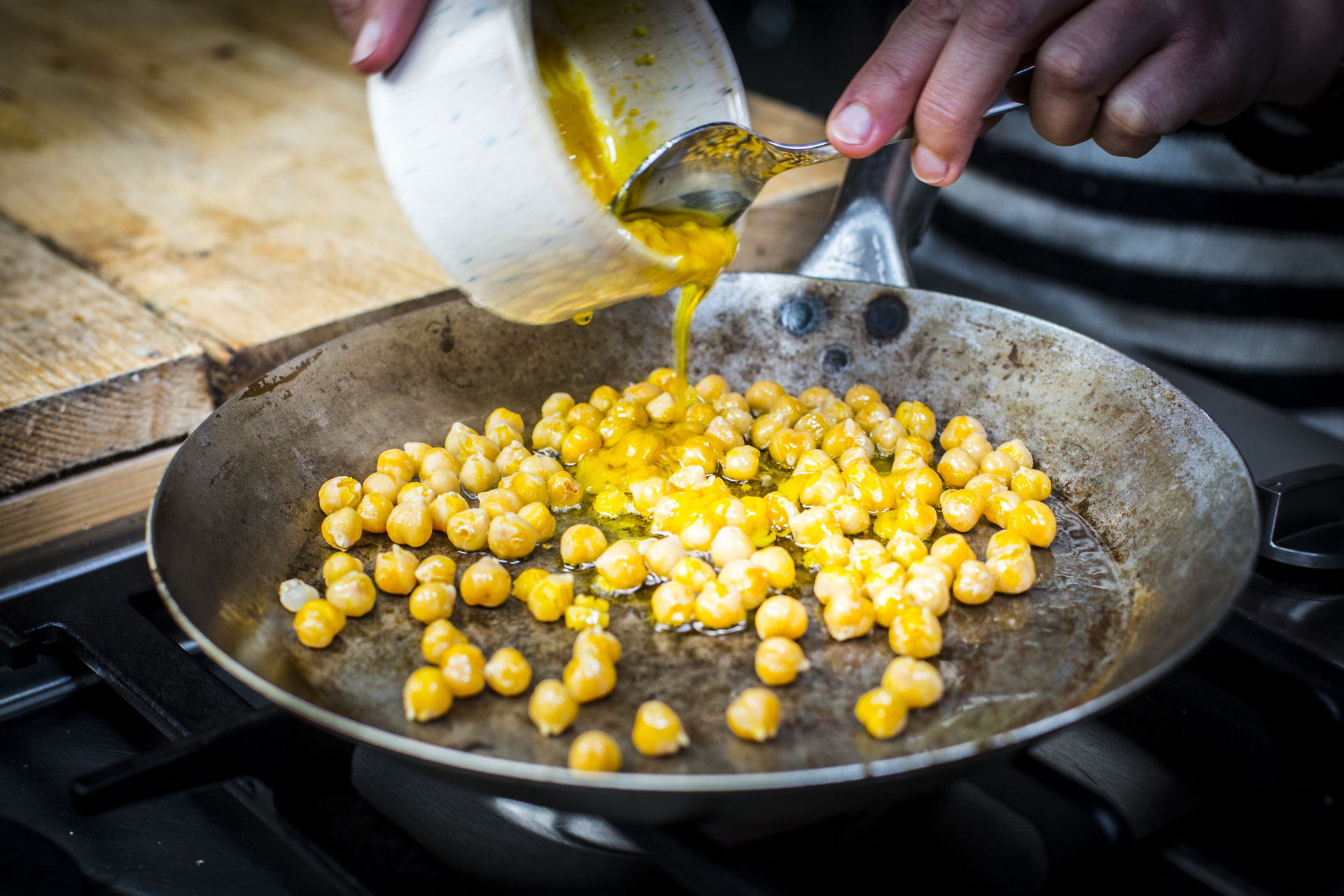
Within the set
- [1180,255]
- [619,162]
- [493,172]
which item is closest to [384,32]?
[493,172]

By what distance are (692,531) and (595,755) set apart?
0.43m

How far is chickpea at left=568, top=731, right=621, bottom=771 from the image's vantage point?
3.15 feet

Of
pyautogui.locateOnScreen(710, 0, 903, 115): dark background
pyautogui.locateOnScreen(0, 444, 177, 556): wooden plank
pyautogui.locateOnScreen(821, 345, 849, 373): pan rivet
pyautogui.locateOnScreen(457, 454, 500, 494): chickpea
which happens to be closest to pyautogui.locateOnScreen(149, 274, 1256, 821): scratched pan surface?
pyautogui.locateOnScreen(821, 345, 849, 373): pan rivet

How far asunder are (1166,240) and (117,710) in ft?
6.47

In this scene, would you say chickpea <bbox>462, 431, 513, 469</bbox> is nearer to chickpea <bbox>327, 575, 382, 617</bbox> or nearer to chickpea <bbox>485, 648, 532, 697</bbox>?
chickpea <bbox>327, 575, 382, 617</bbox>

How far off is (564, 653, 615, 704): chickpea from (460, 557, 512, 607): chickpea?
182 mm

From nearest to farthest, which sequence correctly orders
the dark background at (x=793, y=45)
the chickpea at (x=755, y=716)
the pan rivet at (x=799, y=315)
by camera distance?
the chickpea at (x=755, y=716), the pan rivet at (x=799, y=315), the dark background at (x=793, y=45)

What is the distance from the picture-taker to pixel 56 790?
1111mm

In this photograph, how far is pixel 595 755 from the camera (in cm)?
96

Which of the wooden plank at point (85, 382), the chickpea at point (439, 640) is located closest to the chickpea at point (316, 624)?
the chickpea at point (439, 640)

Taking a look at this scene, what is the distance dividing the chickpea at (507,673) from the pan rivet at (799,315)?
787mm

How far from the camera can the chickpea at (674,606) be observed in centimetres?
120

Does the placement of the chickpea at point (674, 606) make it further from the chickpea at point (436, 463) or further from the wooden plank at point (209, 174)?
the wooden plank at point (209, 174)

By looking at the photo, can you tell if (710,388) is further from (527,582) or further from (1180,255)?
(1180,255)
